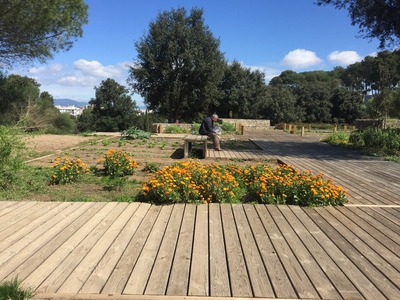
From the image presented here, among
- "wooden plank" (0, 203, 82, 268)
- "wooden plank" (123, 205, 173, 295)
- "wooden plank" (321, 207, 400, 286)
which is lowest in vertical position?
"wooden plank" (321, 207, 400, 286)

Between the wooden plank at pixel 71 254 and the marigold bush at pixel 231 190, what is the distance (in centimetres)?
71

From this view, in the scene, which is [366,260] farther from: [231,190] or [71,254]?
[71,254]

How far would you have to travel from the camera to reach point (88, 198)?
4742 mm

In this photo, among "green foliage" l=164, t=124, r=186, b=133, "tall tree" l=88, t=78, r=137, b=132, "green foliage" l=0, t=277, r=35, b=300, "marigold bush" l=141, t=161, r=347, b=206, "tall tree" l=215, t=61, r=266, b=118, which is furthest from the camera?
"tall tree" l=215, t=61, r=266, b=118

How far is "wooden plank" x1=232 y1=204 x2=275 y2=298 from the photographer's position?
2.38m

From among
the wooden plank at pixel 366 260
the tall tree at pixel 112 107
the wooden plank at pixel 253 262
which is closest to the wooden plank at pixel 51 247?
the wooden plank at pixel 253 262

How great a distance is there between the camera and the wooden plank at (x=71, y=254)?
242 cm

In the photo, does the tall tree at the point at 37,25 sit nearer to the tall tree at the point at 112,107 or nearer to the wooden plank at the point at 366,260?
the wooden plank at the point at 366,260

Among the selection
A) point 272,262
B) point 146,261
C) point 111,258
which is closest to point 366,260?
point 272,262

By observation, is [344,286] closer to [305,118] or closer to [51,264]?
[51,264]

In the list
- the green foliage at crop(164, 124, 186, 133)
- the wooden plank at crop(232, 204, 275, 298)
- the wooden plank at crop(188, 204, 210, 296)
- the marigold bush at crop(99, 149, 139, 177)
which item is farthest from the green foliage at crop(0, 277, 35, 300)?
the green foliage at crop(164, 124, 186, 133)

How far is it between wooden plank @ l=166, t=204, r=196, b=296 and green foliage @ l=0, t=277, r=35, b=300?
90 centimetres

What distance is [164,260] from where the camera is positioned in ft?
9.14

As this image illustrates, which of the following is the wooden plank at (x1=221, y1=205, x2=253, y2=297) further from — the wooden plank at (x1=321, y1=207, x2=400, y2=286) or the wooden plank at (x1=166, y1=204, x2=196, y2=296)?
the wooden plank at (x1=321, y1=207, x2=400, y2=286)
